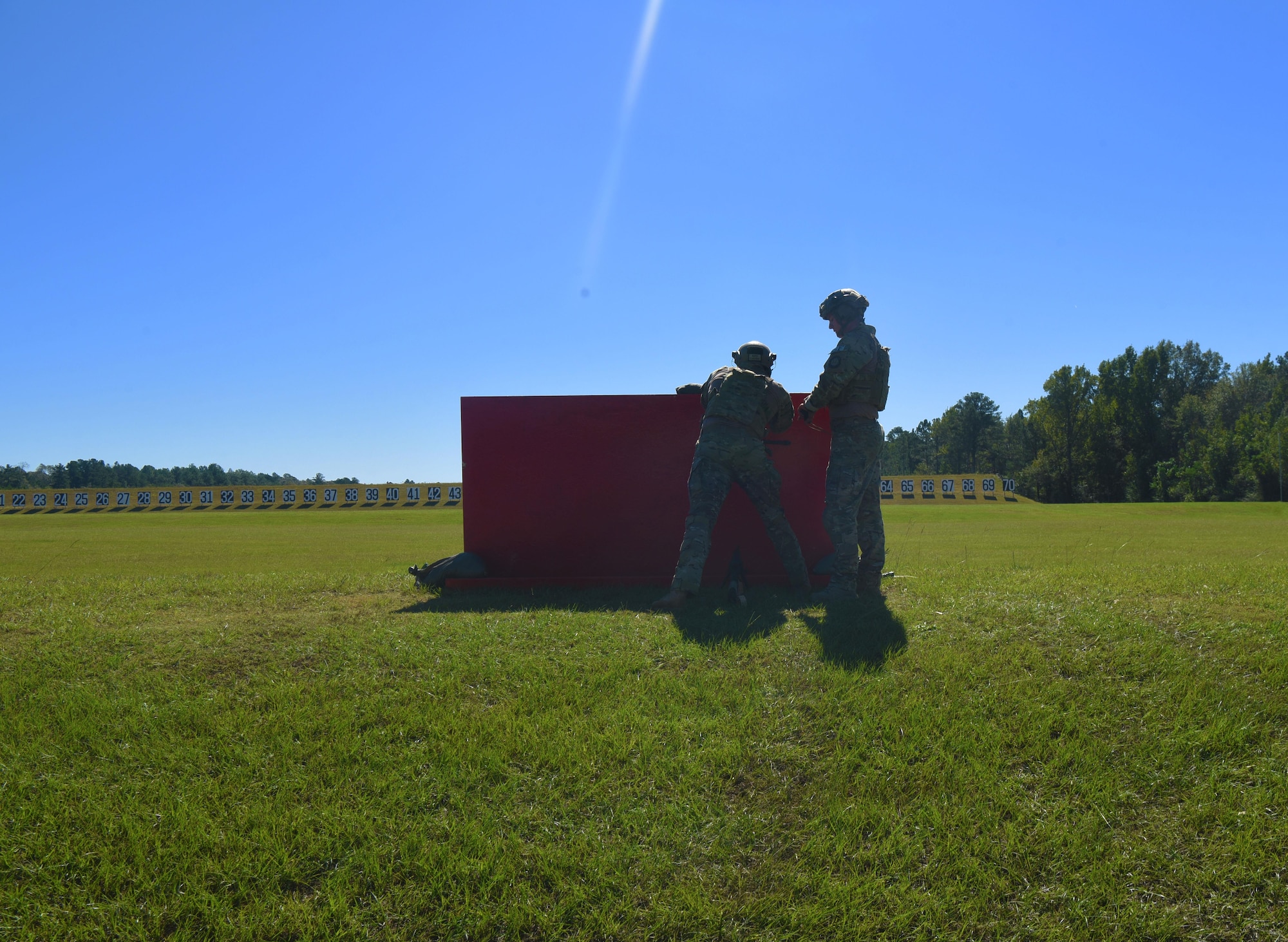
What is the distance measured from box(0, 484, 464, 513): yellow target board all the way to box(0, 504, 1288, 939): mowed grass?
40401 mm

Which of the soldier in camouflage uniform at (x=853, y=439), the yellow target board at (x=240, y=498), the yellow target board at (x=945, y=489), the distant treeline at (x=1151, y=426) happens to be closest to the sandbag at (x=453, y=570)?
the soldier in camouflage uniform at (x=853, y=439)

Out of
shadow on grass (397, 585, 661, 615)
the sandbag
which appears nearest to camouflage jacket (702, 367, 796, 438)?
shadow on grass (397, 585, 661, 615)

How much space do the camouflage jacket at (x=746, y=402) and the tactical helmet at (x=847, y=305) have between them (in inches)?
32.8

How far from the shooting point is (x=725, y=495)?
673 centimetres

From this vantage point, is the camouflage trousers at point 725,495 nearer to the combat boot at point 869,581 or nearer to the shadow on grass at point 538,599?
the combat boot at point 869,581

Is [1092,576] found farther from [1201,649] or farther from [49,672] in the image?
[49,672]

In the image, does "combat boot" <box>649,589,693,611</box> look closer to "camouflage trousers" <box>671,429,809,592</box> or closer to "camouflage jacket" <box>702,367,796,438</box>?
"camouflage trousers" <box>671,429,809,592</box>

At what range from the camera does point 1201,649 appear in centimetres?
469

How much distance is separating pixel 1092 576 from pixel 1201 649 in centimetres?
307

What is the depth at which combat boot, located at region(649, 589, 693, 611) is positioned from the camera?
6.18 metres

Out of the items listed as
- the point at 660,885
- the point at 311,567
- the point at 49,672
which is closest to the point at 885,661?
the point at 660,885

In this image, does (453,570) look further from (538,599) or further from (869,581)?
(869,581)

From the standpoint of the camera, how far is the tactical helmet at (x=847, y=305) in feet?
22.3

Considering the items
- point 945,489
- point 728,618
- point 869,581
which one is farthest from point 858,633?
point 945,489
